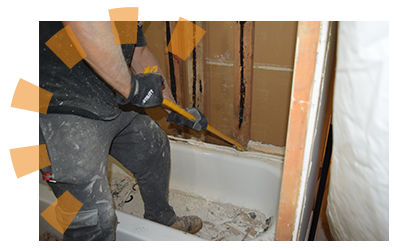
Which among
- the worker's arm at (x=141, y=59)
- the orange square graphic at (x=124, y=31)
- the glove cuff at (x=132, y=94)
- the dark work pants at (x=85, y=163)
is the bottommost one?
the dark work pants at (x=85, y=163)

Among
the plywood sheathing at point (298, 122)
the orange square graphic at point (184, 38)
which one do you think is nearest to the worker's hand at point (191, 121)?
the orange square graphic at point (184, 38)

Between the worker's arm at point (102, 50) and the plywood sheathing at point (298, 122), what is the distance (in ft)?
1.98

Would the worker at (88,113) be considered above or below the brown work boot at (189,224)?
above

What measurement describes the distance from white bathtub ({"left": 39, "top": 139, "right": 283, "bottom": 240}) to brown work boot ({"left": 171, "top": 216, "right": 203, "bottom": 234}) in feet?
0.94

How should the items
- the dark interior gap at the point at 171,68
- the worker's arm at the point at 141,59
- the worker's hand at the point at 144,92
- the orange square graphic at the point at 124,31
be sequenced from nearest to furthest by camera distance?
the orange square graphic at the point at 124,31 < the worker's hand at the point at 144,92 < the worker's arm at the point at 141,59 < the dark interior gap at the point at 171,68

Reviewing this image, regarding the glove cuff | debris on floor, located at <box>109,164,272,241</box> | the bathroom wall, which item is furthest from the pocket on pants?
the bathroom wall

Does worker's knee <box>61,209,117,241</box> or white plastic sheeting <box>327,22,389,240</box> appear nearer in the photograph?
white plastic sheeting <box>327,22,389,240</box>

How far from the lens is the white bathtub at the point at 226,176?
1666 millimetres

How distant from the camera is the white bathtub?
1.67m

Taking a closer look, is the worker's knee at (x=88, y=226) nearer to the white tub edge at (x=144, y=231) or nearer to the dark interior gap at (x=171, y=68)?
the white tub edge at (x=144, y=231)

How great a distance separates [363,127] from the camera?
560 millimetres

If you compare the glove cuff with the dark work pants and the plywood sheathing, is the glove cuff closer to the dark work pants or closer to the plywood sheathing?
the dark work pants
